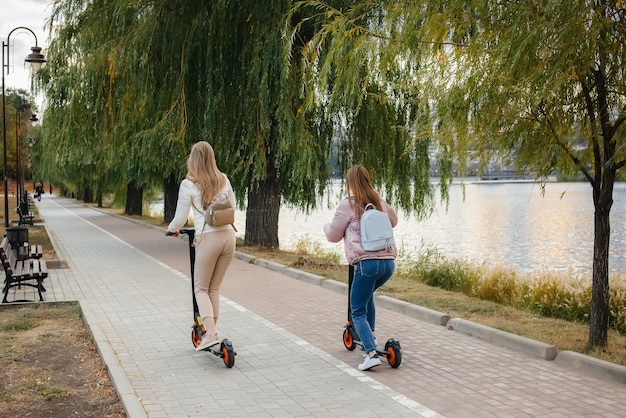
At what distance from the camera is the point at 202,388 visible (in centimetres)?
637

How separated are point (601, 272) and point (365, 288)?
2.59 metres

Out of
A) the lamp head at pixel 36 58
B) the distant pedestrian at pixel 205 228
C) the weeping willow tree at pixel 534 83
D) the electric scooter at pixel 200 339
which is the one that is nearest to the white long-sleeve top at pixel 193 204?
the distant pedestrian at pixel 205 228

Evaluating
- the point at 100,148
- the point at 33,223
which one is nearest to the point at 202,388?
the point at 100,148

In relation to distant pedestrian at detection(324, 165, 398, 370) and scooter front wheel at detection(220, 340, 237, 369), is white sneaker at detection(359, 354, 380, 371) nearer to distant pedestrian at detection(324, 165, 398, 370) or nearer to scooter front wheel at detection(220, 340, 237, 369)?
distant pedestrian at detection(324, 165, 398, 370)

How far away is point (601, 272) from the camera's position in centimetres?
775

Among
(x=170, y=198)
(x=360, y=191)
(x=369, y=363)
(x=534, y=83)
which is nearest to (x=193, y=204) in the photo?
(x=360, y=191)

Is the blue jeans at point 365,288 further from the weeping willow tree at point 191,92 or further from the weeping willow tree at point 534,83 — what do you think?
the weeping willow tree at point 191,92

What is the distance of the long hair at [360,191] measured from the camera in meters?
7.00

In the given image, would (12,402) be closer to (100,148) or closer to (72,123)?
(72,123)

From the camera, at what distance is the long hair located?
7000 millimetres

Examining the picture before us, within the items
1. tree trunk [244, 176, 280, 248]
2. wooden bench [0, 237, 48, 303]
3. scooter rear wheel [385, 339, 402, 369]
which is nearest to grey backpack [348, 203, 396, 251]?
scooter rear wheel [385, 339, 402, 369]

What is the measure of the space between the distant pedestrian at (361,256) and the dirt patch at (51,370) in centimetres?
226

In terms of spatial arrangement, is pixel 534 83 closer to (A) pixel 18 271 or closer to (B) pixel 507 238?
(A) pixel 18 271

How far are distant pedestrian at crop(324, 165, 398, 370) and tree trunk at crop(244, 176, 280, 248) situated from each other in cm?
1135
